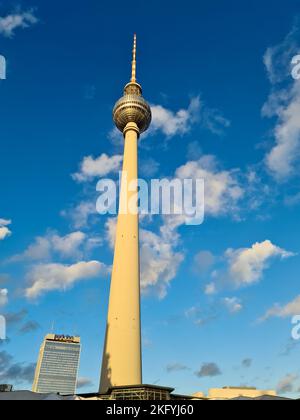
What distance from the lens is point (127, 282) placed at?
2734 inches

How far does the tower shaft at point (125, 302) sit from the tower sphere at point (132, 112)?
13776 mm

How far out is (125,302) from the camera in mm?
67375

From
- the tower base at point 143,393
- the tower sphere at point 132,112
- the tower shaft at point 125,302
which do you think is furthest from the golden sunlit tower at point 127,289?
the tower base at point 143,393

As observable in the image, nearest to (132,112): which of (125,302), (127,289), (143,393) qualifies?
(127,289)

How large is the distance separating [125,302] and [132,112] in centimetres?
4742

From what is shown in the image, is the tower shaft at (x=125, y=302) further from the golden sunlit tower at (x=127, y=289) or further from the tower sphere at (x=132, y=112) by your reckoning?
the tower sphere at (x=132, y=112)

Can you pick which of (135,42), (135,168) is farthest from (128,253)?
(135,42)

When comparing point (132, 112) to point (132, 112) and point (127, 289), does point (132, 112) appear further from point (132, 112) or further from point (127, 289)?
point (127, 289)

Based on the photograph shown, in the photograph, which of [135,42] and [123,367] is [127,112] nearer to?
[135,42]

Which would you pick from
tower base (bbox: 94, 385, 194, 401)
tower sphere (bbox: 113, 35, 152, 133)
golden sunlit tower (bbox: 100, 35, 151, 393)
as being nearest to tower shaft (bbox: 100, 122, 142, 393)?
golden sunlit tower (bbox: 100, 35, 151, 393)

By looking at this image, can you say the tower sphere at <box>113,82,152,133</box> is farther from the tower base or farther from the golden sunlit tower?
the tower base

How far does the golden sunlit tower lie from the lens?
61688mm

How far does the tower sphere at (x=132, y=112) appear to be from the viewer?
9250 centimetres
